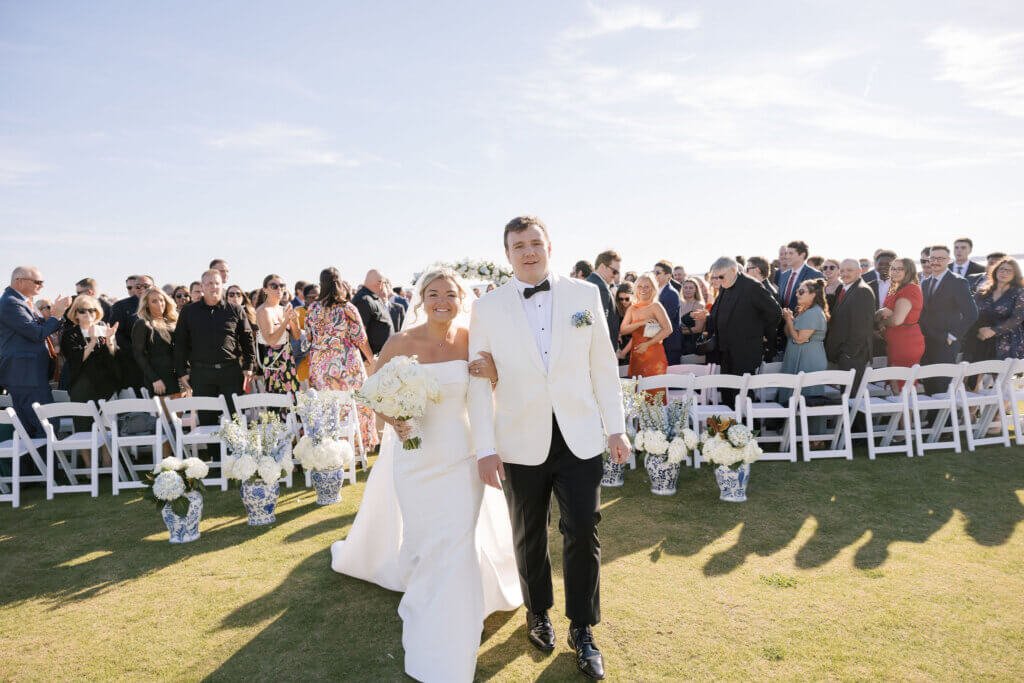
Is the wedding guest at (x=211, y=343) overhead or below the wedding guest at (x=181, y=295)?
below

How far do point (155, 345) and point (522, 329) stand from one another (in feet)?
21.2

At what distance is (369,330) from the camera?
8.38 m

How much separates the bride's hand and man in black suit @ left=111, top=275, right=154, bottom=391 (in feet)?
22.4

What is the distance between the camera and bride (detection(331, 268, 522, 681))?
3264 mm

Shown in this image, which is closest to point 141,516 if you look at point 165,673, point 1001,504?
point 165,673

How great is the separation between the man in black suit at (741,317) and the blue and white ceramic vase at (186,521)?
20.4 feet

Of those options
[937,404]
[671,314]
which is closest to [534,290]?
[671,314]

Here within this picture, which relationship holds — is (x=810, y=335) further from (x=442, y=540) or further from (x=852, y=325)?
(x=442, y=540)

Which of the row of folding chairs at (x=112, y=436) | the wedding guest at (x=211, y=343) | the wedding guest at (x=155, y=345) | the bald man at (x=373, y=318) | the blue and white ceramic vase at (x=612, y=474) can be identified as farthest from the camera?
the bald man at (x=373, y=318)

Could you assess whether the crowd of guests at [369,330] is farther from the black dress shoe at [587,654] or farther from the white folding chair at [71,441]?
the black dress shoe at [587,654]

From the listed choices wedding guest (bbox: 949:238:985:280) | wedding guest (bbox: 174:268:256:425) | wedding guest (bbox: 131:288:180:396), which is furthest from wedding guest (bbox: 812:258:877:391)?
wedding guest (bbox: 131:288:180:396)

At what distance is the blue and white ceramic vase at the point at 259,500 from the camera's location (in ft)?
18.4

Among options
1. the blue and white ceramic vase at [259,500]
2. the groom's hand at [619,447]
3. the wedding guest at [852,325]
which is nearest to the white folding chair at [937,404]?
the wedding guest at [852,325]

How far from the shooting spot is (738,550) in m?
4.77
